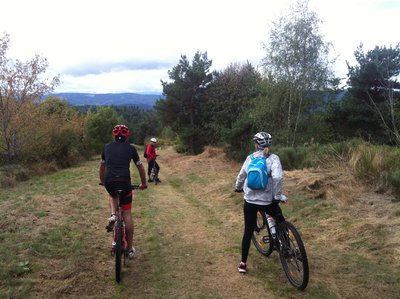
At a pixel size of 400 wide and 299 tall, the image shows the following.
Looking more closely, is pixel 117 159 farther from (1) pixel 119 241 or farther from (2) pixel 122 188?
(1) pixel 119 241

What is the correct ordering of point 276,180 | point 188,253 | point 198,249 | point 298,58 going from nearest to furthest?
1. point 276,180
2. point 188,253
3. point 198,249
4. point 298,58

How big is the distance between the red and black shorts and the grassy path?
1.05 meters

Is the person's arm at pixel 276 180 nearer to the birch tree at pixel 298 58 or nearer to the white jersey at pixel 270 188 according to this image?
the white jersey at pixel 270 188

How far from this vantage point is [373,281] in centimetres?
524

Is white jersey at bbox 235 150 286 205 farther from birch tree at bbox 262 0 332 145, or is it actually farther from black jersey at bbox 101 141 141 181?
birch tree at bbox 262 0 332 145

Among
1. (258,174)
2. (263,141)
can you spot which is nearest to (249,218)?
(258,174)

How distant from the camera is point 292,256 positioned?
517 centimetres

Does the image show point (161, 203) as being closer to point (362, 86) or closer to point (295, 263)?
point (295, 263)

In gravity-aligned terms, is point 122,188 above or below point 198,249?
above

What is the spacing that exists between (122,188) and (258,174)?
6.71 ft

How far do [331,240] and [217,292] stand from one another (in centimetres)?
309

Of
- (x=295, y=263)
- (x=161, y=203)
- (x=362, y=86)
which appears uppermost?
(x=362, y=86)

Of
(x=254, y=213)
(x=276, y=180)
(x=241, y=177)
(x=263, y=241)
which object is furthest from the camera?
(x=263, y=241)

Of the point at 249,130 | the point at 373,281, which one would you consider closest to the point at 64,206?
the point at 373,281
